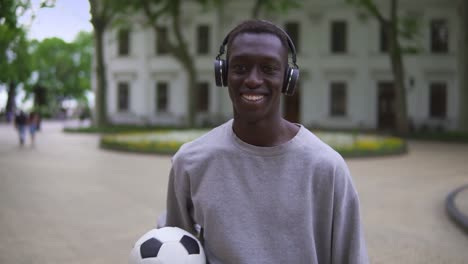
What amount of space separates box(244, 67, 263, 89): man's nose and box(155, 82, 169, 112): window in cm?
3524

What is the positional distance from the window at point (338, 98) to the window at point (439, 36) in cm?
601

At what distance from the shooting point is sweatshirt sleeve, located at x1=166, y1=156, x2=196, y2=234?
98.3 inches

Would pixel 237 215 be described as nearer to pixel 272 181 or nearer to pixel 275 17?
pixel 272 181

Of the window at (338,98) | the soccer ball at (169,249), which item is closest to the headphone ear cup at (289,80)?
the soccer ball at (169,249)

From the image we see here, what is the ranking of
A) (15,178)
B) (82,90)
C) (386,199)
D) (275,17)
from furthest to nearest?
(82,90) → (275,17) → (15,178) → (386,199)

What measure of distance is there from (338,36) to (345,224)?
33205 mm

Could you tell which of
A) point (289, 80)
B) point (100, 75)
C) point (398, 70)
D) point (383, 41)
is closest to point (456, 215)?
point (289, 80)

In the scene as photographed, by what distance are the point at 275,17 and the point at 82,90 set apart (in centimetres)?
4507

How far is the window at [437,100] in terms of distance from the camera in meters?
32.0

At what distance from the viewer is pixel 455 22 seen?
31625mm

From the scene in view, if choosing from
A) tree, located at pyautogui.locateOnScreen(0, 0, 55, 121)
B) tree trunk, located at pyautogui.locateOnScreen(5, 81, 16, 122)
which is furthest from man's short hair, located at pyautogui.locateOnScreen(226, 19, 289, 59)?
tree trunk, located at pyautogui.locateOnScreen(5, 81, 16, 122)

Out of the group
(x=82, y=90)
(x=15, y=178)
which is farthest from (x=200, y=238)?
(x=82, y=90)

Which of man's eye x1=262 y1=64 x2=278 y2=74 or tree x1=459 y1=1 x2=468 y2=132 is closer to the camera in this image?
man's eye x1=262 y1=64 x2=278 y2=74

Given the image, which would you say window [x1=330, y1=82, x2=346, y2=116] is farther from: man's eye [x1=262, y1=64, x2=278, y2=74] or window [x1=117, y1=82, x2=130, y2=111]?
man's eye [x1=262, y1=64, x2=278, y2=74]
